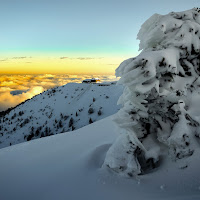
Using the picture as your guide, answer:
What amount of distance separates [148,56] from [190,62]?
141cm

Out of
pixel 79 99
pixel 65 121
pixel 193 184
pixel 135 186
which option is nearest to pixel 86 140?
pixel 135 186

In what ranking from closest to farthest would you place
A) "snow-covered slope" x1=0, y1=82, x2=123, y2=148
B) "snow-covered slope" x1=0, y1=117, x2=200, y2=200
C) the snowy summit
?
"snow-covered slope" x1=0, y1=117, x2=200, y2=200 < the snowy summit < "snow-covered slope" x1=0, y1=82, x2=123, y2=148

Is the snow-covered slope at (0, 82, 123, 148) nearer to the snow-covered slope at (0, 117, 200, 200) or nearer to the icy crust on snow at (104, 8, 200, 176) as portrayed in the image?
the snow-covered slope at (0, 117, 200, 200)

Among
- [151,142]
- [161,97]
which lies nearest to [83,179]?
[151,142]

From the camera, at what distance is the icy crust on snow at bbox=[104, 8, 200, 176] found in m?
3.10

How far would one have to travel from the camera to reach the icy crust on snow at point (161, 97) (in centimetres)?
310

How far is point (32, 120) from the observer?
2288cm

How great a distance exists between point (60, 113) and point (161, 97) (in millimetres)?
20181

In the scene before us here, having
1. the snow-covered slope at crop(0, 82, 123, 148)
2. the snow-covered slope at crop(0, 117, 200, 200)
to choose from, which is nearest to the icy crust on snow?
the snow-covered slope at crop(0, 117, 200, 200)

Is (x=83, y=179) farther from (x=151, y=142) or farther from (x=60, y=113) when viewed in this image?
(x=60, y=113)

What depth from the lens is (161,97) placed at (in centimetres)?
335

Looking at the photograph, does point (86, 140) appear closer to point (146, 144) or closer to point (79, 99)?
point (146, 144)

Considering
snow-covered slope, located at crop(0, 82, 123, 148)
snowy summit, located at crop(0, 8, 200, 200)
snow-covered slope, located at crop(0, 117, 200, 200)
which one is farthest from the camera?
snow-covered slope, located at crop(0, 82, 123, 148)

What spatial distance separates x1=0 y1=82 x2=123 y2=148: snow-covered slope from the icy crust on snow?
1364cm
